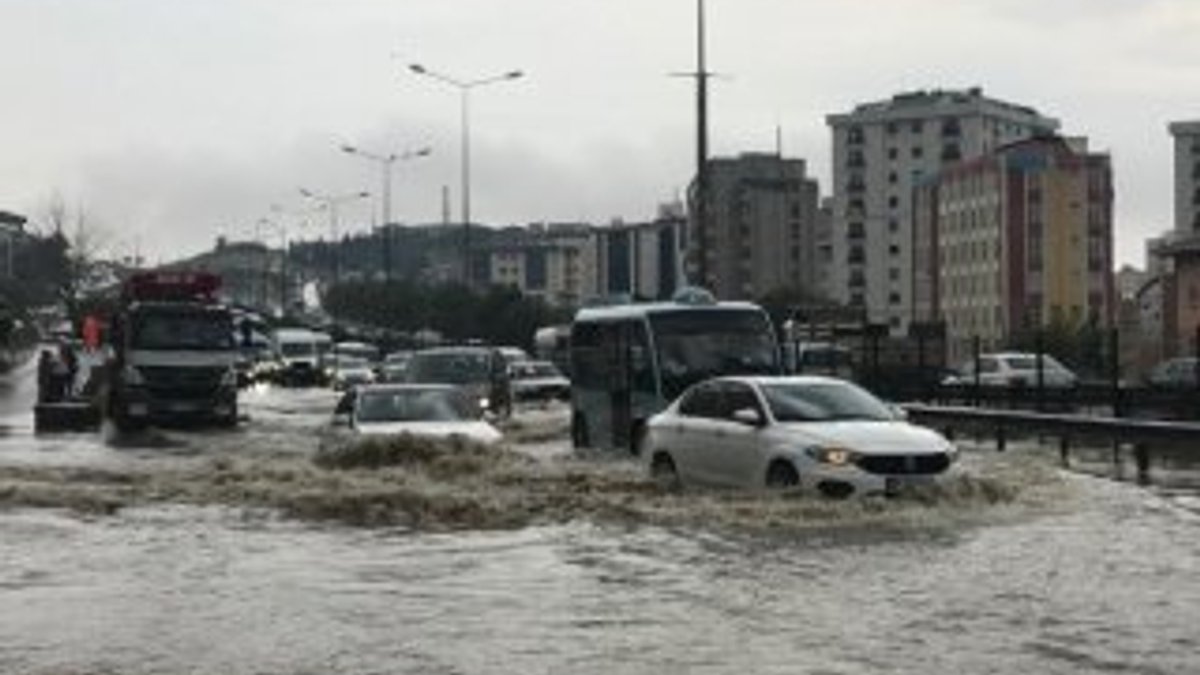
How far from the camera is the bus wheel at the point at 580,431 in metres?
31.5

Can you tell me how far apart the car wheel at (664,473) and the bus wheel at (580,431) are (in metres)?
8.40

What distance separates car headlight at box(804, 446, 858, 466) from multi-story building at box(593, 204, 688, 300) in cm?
3328

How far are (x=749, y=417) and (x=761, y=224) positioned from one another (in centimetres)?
15023

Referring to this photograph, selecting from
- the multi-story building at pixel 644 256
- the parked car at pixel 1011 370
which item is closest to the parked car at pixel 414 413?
the parked car at pixel 1011 370

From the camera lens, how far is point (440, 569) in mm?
15711

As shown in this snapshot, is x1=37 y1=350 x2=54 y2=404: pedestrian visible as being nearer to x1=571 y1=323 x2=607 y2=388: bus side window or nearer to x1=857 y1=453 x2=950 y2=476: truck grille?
x1=571 y1=323 x2=607 y2=388: bus side window

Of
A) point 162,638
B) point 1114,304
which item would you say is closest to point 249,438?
point 162,638

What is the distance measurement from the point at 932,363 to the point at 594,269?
11305 cm

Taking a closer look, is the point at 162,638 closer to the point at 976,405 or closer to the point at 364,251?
the point at 976,405

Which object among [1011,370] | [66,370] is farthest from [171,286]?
[1011,370]

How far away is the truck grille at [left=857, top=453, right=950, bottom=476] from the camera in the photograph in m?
19.2

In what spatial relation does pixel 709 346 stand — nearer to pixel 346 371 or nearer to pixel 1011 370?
pixel 1011 370

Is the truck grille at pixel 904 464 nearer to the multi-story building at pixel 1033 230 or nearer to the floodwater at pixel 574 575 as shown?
the floodwater at pixel 574 575

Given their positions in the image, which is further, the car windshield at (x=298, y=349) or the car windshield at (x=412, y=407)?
the car windshield at (x=298, y=349)
